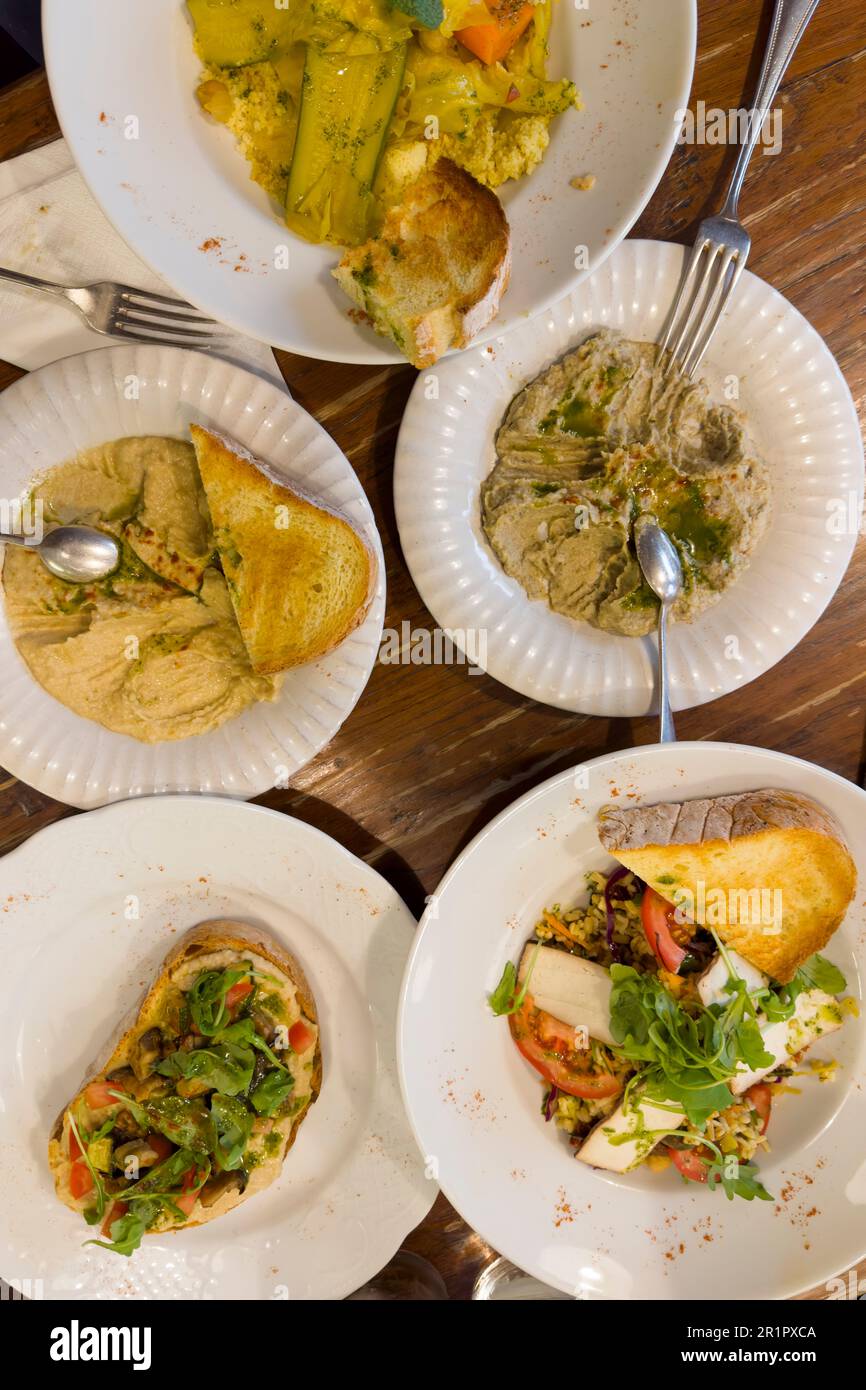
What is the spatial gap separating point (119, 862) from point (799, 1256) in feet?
6.76

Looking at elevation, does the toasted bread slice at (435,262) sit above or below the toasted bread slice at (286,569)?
above

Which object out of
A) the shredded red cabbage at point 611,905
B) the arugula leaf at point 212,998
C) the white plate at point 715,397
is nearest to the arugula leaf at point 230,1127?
the arugula leaf at point 212,998

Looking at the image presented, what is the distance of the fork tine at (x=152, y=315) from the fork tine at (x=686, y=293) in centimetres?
111

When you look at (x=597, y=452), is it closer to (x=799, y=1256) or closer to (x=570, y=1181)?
(x=570, y=1181)

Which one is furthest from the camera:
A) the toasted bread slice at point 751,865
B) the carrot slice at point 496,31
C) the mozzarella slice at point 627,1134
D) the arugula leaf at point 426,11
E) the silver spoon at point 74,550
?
the mozzarella slice at point 627,1134

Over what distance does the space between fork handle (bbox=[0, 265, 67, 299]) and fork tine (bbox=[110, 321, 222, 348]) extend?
0.15 metres

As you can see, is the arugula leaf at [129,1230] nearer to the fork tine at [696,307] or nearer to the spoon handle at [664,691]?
the spoon handle at [664,691]

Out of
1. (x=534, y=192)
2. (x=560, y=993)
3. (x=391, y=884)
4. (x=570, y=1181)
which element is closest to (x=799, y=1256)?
(x=570, y=1181)

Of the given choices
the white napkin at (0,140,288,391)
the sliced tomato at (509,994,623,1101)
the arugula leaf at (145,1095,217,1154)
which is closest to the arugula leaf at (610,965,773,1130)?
the sliced tomato at (509,994,623,1101)

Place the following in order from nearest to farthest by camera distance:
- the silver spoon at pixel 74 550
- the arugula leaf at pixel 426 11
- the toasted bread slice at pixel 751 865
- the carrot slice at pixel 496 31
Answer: the arugula leaf at pixel 426 11
the carrot slice at pixel 496 31
the silver spoon at pixel 74 550
the toasted bread slice at pixel 751 865

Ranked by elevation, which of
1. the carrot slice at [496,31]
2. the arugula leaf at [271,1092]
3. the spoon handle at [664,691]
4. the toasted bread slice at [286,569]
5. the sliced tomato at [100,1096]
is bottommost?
the sliced tomato at [100,1096]

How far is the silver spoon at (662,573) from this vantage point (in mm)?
2211

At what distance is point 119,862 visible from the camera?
7.59 feet

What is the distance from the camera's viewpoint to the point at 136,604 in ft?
7.31
